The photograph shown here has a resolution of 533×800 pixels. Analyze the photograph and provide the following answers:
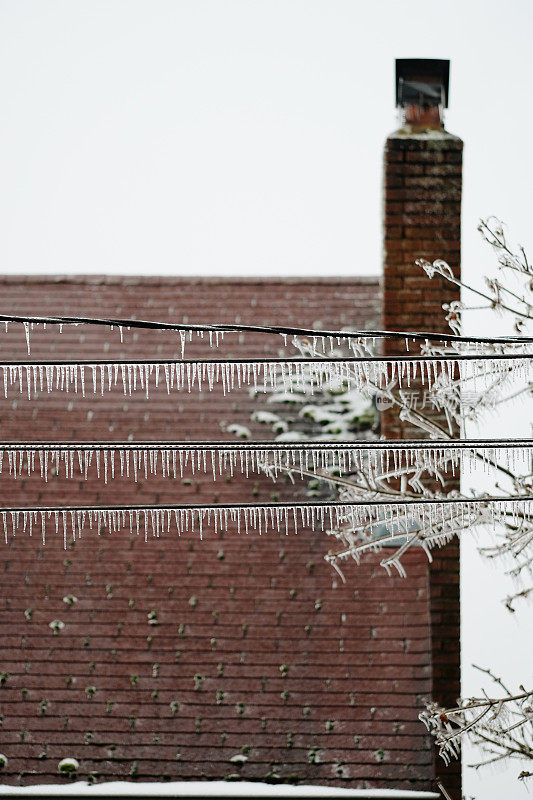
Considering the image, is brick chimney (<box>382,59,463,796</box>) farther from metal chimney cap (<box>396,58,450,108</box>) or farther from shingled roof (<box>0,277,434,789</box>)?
shingled roof (<box>0,277,434,789</box>)

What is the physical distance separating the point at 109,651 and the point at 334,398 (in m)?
2.58

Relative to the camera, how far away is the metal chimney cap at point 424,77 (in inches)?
247

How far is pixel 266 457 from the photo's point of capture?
5703mm

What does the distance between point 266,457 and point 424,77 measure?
3.25m

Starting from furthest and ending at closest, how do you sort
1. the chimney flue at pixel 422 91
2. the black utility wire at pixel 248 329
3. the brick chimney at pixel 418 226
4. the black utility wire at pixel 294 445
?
the chimney flue at pixel 422 91 → the brick chimney at pixel 418 226 → the black utility wire at pixel 294 445 → the black utility wire at pixel 248 329

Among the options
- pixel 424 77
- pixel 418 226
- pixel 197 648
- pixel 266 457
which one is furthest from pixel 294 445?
pixel 424 77

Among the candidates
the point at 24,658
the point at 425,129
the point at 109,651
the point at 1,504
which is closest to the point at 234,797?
A: the point at 109,651

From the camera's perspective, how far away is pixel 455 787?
206 inches

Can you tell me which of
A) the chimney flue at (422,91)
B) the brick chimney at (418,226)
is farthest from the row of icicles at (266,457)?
the chimney flue at (422,91)

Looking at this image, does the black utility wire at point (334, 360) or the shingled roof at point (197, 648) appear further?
the shingled roof at point (197, 648)

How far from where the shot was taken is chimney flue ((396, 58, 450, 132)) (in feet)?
20.4

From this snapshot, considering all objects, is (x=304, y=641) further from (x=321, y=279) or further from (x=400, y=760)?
(x=321, y=279)

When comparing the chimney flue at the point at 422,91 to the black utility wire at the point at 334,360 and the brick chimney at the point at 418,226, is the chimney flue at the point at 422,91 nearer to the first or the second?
the brick chimney at the point at 418,226

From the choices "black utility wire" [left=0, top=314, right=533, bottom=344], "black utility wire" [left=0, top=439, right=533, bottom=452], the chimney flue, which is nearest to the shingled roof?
"black utility wire" [left=0, top=439, right=533, bottom=452]
